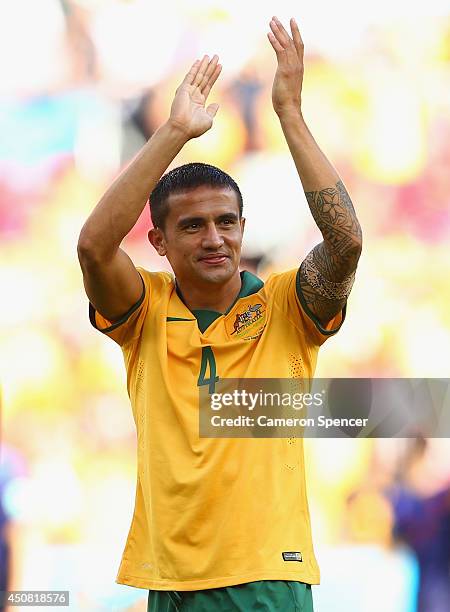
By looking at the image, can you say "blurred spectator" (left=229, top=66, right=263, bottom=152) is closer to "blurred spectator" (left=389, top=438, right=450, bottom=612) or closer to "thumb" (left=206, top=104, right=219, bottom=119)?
"blurred spectator" (left=389, top=438, right=450, bottom=612)

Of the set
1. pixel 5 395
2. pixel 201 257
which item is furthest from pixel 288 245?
pixel 201 257

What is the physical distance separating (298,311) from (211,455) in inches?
13.0

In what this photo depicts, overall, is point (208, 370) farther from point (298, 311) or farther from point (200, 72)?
point (200, 72)

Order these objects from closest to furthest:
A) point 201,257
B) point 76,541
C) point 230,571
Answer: point 230,571 < point 201,257 < point 76,541

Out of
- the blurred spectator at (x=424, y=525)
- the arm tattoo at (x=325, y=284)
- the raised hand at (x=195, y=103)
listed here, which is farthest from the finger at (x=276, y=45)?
the blurred spectator at (x=424, y=525)

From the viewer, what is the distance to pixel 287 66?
1893mm

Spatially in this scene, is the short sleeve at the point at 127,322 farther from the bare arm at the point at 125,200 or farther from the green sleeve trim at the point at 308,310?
the green sleeve trim at the point at 308,310

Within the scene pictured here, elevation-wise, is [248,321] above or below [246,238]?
below

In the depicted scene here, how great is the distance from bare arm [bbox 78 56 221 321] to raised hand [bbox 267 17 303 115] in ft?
0.47

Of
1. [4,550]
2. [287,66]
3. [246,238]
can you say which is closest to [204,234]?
[287,66]

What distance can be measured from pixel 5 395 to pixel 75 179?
0.71m

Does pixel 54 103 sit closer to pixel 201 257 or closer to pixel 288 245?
pixel 288 245

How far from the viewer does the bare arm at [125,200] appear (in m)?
1.86

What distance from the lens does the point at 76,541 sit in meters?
3.08
